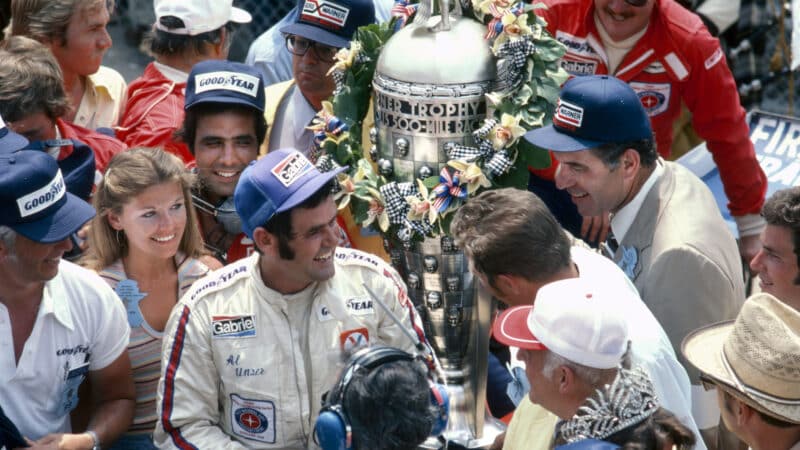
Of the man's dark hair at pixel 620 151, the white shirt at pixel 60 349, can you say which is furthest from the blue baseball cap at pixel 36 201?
the man's dark hair at pixel 620 151

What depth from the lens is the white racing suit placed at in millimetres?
3924

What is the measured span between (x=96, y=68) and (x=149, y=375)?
6.13ft

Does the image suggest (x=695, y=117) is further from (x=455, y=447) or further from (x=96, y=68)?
(x=96, y=68)

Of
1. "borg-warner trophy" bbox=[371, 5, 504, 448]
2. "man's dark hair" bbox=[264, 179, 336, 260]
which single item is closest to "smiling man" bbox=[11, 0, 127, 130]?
"borg-warner trophy" bbox=[371, 5, 504, 448]

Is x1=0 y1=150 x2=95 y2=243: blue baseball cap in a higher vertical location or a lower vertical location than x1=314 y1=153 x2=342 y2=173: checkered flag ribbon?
higher

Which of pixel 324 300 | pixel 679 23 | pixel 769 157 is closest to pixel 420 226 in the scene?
pixel 324 300

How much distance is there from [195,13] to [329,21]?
720 millimetres

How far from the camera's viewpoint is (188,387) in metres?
3.93

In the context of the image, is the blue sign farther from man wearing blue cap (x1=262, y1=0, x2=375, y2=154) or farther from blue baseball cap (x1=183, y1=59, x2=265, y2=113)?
blue baseball cap (x1=183, y1=59, x2=265, y2=113)

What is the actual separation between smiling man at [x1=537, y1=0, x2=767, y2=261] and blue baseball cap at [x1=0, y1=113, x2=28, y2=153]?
2441mm

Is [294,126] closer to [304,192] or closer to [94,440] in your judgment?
[304,192]

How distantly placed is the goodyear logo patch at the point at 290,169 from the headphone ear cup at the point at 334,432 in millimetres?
1176

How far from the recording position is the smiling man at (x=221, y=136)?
491 cm

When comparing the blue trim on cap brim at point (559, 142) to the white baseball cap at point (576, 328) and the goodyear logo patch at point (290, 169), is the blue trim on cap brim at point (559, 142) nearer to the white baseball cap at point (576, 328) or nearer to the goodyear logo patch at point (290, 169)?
the goodyear logo patch at point (290, 169)
